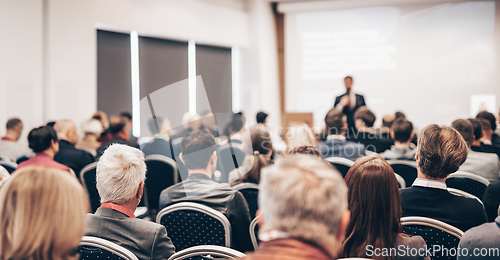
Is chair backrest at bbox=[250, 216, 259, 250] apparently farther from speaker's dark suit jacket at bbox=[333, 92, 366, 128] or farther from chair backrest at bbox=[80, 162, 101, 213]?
speaker's dark suit jacket at bbox=[333, 92, 366, 128]

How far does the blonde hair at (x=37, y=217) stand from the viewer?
101cm

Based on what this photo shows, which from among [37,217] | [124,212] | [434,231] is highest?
Answer: [37,217]

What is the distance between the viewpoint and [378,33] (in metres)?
9.25

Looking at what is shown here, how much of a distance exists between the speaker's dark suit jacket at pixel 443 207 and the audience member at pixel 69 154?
3.02m

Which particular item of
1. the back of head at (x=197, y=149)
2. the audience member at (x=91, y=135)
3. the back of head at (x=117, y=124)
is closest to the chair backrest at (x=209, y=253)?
the back of head at (x=197, y=149)

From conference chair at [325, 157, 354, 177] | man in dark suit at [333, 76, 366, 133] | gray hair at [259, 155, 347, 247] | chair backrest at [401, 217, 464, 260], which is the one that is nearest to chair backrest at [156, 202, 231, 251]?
chair backrest at [401, 217, 464, 260]

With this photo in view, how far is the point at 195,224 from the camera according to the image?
210 centimetres

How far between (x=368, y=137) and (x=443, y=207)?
2514mm

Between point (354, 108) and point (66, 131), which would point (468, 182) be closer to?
point (66, 131)

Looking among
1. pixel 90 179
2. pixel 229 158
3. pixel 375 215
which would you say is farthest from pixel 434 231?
pixel 90 179

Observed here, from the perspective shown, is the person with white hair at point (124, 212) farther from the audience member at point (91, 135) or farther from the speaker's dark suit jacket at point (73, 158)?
the audience member at point (91, 135)

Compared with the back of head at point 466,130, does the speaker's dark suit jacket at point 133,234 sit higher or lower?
lower

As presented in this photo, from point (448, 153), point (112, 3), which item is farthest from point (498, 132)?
point (112, 3)

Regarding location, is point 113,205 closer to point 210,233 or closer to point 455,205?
point 210,233
